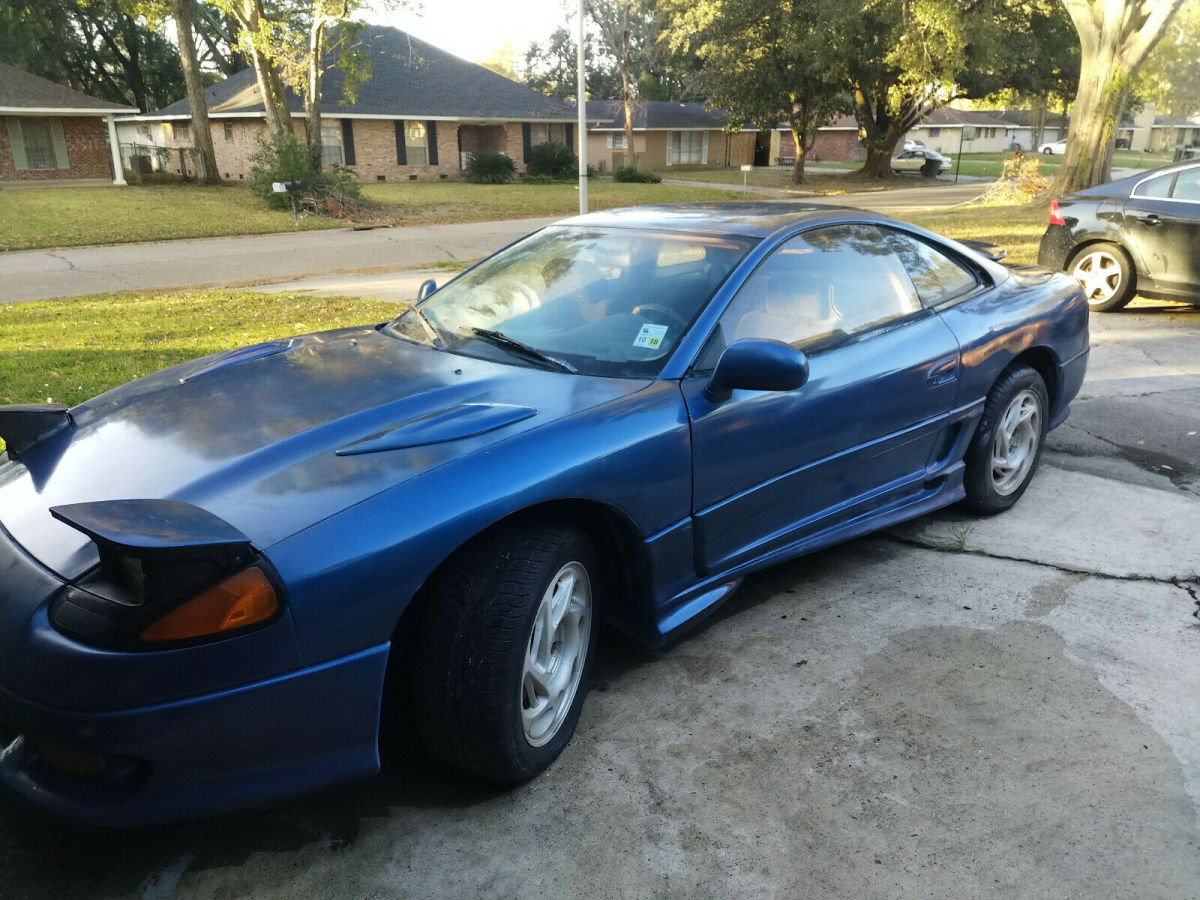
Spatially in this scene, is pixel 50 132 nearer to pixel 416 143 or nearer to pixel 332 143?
pixel 332 143

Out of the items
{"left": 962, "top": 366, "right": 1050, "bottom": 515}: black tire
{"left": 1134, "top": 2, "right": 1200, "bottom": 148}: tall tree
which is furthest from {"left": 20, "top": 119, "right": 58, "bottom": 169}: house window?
{"left": 1134, "top": 2, "right": 1200, "bottom": 148}: tall tree

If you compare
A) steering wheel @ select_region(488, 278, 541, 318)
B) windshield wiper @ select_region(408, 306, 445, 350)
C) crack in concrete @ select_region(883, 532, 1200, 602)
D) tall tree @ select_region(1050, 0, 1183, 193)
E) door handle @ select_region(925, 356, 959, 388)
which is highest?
tall tree @ select_region(1050, 0, 1183, 193)

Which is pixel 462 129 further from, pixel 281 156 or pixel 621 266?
pixel 621 266

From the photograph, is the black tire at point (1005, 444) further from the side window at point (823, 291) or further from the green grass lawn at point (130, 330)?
the green grass lawn at point (130, 330)

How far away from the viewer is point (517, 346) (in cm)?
326

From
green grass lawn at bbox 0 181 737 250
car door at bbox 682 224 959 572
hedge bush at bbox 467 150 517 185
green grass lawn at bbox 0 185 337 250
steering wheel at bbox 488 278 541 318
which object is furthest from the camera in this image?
hedge bush at bbox 467 150 517 185

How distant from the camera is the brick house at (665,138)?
163ft

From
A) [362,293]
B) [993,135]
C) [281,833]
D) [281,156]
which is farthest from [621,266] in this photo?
[993,135]

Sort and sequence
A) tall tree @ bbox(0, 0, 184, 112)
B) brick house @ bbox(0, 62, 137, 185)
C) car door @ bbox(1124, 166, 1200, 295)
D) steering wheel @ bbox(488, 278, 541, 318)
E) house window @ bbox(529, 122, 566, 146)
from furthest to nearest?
tall tree @ bbox(0, 0, 184, 112) → house window @ bbox(529, 122, 566, 146) → brick house @ bbox(0, 62, 137, 185) → car door @ bbox(1124, 166, 1200, 295) → steering wheel @ bbox(488, 278, 541, 318)

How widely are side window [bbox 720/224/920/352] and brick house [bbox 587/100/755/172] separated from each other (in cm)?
4675

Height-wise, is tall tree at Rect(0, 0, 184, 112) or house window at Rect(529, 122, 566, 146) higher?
tall tree at Rect(0, 0, 184, 112)

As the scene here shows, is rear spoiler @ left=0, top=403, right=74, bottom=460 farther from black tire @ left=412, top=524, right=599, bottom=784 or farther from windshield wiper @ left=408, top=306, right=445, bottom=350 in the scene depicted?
black tire @ left=412, top=524, right=599, bottom=784

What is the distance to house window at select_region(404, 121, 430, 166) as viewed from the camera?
127 feet

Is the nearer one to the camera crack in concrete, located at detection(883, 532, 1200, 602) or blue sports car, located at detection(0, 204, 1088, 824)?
blue sports car, located at detection(0, 204, 1088, 824)
